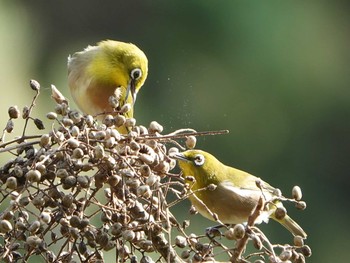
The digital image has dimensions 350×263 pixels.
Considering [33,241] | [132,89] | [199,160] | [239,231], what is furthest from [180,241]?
[132,89]

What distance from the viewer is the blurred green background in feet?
29.1

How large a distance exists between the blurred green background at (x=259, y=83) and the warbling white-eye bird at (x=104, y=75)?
4.97 meters

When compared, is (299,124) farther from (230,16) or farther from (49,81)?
(49,81)

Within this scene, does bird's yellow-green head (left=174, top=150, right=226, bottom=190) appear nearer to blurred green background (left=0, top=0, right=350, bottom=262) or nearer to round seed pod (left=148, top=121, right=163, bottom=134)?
round seed pod (left=148, top=121, right=163, bottom=134)

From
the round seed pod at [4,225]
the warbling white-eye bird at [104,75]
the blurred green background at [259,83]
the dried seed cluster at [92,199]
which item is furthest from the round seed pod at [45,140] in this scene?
the blurred green background at [259,83]

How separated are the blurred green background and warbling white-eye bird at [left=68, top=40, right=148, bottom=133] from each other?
4.97 m

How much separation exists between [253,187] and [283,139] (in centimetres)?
683

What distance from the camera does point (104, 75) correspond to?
10.6ft

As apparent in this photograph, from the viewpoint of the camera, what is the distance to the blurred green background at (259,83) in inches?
350

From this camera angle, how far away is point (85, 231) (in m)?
1.82

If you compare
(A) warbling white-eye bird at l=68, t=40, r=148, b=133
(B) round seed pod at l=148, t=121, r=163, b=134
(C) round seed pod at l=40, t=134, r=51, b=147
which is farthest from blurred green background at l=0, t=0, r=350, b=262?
(C) round seed pod at l=40, t=134, r=51, b=147

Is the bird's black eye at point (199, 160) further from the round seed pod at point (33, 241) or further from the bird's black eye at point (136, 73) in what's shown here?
the round seed pod at point (33, 241)

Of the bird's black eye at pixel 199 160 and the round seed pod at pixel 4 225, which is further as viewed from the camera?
the bird's black eye at pixel 199 160

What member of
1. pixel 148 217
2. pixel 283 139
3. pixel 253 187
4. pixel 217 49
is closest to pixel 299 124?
pixel 283 139
